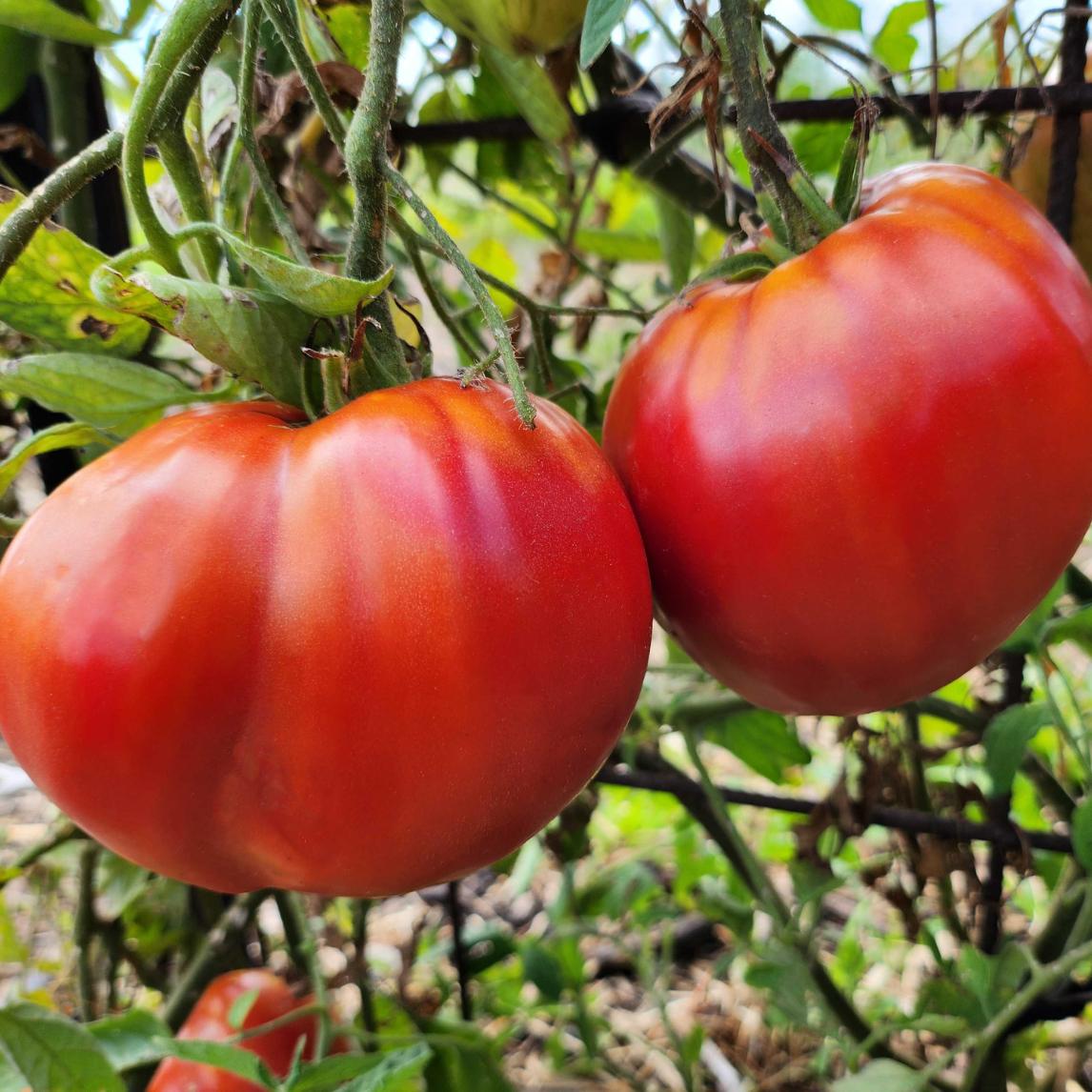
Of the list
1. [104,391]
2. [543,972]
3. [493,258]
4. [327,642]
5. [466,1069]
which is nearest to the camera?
[327,642]

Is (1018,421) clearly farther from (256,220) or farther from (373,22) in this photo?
(256,220)

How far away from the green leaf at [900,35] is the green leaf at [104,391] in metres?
0.50

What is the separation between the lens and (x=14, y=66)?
23.8 inches

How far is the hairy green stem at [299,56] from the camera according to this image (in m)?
0.35

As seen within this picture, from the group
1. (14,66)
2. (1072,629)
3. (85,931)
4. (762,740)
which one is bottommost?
(85,931)

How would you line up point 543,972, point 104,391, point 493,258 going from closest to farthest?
point 104,391
point 543,972
point 493,258

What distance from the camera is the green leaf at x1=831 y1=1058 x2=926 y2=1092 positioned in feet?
1.84

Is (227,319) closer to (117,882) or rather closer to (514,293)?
(514,293)

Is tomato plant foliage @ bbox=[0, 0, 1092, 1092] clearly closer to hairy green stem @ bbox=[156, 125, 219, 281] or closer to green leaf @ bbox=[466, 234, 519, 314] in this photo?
hairy green stem @ bbox=[156, 125, 219, 281]

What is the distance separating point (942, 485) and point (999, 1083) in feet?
1.78

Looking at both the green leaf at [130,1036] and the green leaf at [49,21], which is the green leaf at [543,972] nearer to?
the green leaf at [130,1036]

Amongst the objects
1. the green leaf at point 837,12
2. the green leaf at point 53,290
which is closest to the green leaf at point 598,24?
the green leaf at point 53,290

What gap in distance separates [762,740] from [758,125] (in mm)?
412

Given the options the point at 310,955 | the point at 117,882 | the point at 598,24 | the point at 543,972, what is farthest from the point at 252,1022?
the point at 598,24
